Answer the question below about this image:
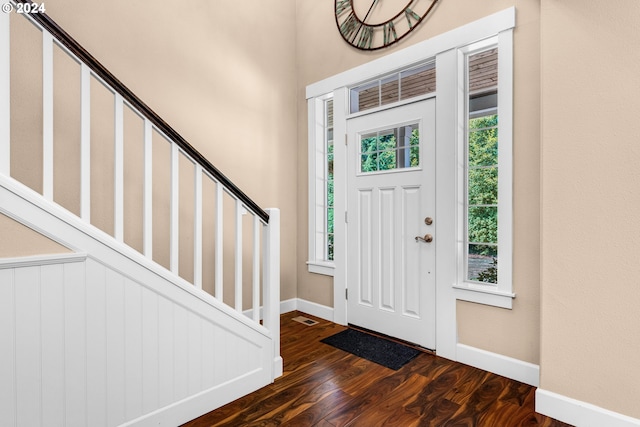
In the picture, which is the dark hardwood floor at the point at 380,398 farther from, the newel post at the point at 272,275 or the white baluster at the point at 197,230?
the white baluster at the point at 197,230

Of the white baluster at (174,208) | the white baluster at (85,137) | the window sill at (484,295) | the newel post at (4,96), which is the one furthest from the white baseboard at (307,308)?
the newel post at (4,96)

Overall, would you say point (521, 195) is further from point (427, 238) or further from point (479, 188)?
point (427, 238)

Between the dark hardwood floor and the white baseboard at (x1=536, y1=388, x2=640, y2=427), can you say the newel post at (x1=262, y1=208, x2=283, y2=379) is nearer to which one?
the dark hardwood floor

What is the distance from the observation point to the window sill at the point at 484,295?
2164 millimetres

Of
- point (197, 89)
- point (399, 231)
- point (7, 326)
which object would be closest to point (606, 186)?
point (399, 231)

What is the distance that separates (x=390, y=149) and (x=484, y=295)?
1.29 m

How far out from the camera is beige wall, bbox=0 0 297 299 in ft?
7.70

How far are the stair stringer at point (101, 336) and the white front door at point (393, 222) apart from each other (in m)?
1.35

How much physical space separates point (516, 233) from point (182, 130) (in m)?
2.51

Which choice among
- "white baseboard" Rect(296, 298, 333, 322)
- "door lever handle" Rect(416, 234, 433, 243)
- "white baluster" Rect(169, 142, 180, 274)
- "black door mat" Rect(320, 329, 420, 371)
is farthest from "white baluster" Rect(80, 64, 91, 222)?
"white baseboard" Rect(296, 298, 333, 322)

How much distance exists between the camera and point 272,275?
83.6 inches

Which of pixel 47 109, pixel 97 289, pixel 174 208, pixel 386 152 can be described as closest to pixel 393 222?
pixel 386 152

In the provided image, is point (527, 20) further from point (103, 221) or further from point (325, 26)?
point (103, 221)

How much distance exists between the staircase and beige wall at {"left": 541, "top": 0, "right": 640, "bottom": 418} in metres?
1.54
